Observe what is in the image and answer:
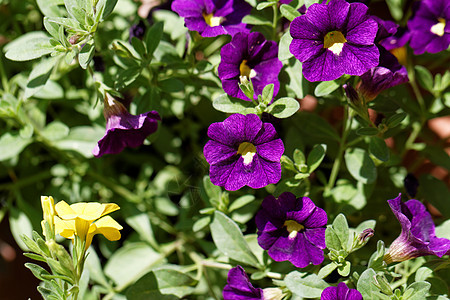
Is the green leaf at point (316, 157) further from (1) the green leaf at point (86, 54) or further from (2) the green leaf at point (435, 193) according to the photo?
(1) the green leaf at point (86, 54)

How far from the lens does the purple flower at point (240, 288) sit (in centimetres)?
112

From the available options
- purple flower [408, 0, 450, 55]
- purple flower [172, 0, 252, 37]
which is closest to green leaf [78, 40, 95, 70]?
purple flower [172, 0, 252, 37]

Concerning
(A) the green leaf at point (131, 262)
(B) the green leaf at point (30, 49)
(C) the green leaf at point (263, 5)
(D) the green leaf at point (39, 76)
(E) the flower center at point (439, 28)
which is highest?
(C) the green leaf at point (263, 5)

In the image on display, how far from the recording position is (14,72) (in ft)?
5.99

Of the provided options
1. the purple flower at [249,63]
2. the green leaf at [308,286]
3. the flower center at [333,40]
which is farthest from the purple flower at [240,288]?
the flower center at [333,40]

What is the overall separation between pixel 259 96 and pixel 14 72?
1.11 m

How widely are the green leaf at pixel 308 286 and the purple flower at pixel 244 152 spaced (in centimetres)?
24

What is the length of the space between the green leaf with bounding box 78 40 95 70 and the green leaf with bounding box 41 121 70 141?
368 millimetres

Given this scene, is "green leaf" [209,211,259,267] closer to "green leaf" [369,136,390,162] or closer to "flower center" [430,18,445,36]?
"green leaf" [369,136,390,162]

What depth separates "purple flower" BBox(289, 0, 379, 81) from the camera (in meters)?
1.05

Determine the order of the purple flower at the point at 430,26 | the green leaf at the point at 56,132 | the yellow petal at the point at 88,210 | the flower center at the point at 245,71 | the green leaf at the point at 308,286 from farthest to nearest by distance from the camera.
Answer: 1. the green leaf at the point at 56,132
2. the purple flower at the point at 430,26
3. the flower center at the point at 245,71
4. the green leaf at the point at 308,286
5. the yellow petal at the point at 88,210

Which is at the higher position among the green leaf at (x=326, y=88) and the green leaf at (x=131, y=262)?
the green leaf at (x=326, y=88)

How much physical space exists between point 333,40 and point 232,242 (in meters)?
0.55

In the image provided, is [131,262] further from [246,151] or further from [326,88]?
[326,88]
